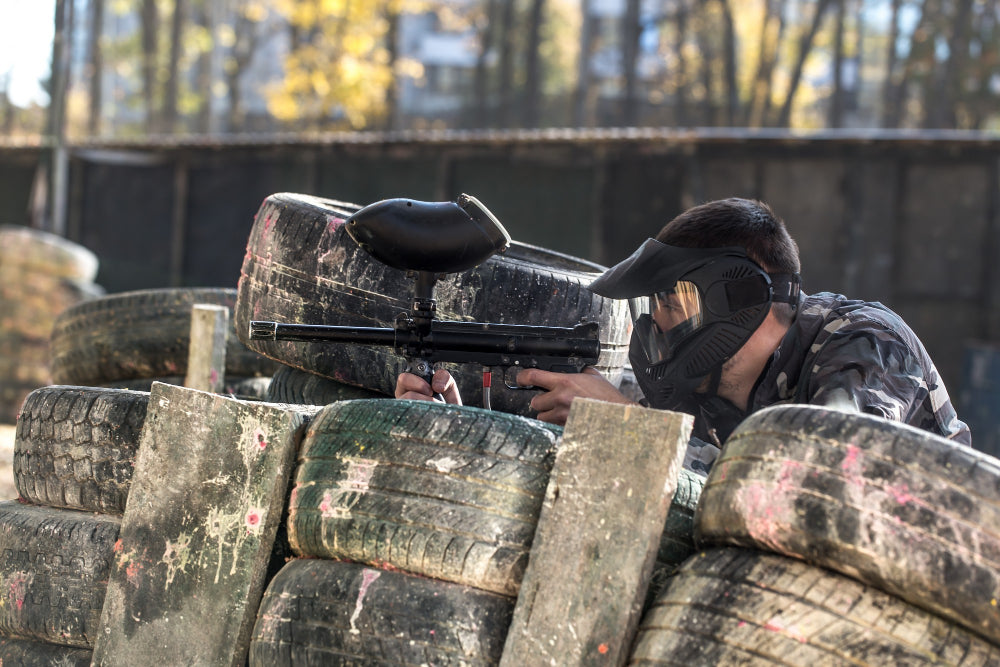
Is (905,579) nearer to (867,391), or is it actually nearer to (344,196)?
(867,391)

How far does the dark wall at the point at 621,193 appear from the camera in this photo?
33.4ft

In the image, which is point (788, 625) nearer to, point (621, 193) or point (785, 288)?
point (785, 288)

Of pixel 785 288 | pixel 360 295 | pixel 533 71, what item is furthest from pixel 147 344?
pixel 533 71

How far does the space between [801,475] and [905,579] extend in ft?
0.88

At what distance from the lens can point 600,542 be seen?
2121 mm

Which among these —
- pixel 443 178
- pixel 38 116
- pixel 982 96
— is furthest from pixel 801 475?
→ pixel 38 116

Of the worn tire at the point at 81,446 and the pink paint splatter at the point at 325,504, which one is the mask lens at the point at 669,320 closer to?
the pink paint splatter at the point at 325,504

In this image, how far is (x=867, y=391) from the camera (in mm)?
2572

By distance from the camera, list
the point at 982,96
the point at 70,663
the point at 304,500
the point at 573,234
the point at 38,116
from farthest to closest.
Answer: the point at 38,116 → the point at 982,96 → the point at 573,234 → the point at 70,663 → the point at 304,500

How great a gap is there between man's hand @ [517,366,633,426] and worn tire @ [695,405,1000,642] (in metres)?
0.81

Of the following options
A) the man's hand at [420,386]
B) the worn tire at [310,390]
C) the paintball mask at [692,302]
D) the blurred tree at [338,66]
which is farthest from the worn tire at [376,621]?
the blurred tree at [338,66]

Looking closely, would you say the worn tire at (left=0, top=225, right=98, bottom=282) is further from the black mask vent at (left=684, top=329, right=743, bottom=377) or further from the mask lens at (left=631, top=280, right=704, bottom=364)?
the black mask vent at (left=684, top=329, right=743, bottom=377)

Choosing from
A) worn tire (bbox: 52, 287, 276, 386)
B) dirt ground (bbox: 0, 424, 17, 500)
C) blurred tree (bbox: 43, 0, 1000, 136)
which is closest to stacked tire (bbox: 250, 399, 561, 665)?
worn tire (bbox: 52, 287, 276, 386)

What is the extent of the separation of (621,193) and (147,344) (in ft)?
23.9
